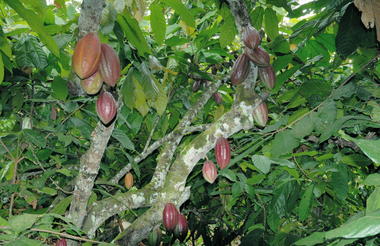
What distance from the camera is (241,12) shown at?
1.53 meters

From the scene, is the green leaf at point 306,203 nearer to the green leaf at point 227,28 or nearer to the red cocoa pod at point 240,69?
the red cocoa pod at point 240,69

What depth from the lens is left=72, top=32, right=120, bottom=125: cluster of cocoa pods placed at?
48.2 inches

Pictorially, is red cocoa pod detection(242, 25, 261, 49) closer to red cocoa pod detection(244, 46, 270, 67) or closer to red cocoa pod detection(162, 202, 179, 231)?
red cocoa pod detection(244, 46, 270, 67)

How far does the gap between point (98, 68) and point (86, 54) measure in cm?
11

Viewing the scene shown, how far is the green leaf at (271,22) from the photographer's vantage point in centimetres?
168

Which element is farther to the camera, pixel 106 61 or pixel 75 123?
pixel 75 123

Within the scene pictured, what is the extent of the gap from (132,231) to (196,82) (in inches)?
39.7

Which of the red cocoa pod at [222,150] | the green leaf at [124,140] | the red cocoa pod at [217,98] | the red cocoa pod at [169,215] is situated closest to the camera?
the red cocoa pod at [222,150]

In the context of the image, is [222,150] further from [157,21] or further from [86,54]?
[86,54]

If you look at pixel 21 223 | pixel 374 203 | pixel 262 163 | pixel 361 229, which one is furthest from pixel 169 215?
pixel 361 229

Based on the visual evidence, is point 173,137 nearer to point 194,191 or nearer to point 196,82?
point 196,82

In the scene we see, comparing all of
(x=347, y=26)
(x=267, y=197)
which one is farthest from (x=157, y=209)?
(x=347, y=26)

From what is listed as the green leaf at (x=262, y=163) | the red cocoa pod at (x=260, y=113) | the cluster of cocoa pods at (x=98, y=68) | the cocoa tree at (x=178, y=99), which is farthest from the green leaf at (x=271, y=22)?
the cluster of cocoa pods at (x=98, y=68)

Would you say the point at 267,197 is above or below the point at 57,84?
below
